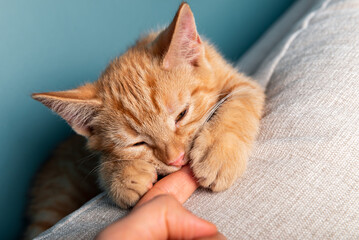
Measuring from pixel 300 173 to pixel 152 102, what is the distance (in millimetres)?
539

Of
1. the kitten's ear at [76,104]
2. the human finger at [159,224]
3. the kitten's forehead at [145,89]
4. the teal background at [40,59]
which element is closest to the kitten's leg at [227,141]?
the kitten's forehead at [145,89]

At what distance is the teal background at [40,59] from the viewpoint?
1.42 m

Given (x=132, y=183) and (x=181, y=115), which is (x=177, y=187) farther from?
(x=181, y=115)

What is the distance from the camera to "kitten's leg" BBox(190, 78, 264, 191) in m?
0.89

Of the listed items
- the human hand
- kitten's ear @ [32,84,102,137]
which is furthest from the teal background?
the human hand

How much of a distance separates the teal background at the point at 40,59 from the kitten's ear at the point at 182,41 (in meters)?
0.64

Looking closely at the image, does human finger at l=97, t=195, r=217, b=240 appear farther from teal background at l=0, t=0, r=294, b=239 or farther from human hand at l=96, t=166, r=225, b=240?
teal background at l=0, t=0, r=294, b=239

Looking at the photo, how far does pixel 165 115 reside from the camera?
1.04 meters

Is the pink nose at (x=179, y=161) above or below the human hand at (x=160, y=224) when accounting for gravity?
below

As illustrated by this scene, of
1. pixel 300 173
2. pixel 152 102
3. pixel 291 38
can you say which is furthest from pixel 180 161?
pixel 291 38

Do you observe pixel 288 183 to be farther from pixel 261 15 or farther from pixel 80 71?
pixel 261 15

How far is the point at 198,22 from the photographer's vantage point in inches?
86.4

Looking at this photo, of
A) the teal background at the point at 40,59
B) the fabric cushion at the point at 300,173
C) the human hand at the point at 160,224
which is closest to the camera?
the human hand at the point at 160,224

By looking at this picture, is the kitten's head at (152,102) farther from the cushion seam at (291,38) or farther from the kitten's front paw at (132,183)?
the cushion seam at (291,38)
